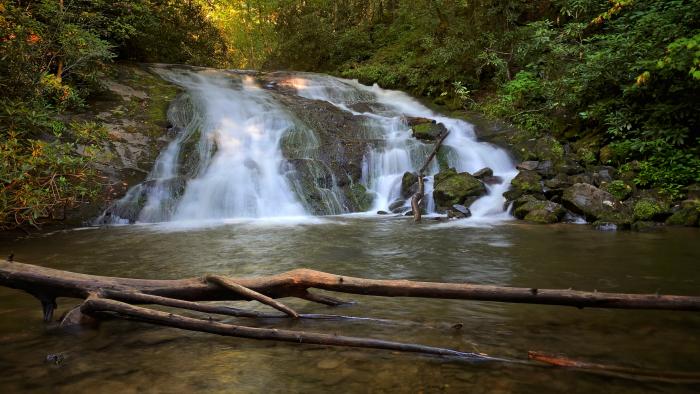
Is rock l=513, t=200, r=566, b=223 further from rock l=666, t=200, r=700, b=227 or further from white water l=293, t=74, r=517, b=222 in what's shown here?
rock l=666, t=200, r=700, b=227

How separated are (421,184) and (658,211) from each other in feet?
16.4

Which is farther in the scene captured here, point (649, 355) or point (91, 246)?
point (91, 246)

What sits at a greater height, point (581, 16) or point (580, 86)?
point (581, 16)

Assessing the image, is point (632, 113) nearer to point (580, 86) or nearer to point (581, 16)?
point (580, 86)

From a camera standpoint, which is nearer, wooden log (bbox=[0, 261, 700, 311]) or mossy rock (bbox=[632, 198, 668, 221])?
wooden log (bbox=[0, 261, 700, 311])

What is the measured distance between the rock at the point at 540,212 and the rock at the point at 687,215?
1916 millimetres

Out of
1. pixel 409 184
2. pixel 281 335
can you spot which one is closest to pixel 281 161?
pixel 409 184

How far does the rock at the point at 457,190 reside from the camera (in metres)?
10.8

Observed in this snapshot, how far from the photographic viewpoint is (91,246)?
738 centimetres

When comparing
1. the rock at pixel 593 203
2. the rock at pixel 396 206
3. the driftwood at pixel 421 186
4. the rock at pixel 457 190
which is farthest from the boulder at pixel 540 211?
the rock at pixel 396 206

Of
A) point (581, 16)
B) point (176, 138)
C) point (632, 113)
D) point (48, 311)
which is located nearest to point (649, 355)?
point (48, 311)

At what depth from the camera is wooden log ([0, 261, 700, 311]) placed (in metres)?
2.89

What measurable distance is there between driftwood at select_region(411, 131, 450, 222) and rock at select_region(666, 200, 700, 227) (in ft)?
16.0

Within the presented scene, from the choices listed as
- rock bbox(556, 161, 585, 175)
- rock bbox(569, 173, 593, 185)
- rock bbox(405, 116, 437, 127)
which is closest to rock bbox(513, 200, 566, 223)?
rock bbox(569, 173, 593, 185)
